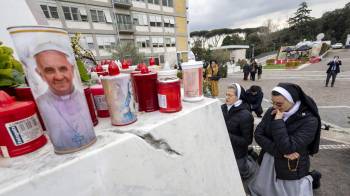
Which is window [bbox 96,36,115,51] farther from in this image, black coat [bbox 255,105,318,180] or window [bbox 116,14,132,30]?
black coat [bbox 255,105,318,180]

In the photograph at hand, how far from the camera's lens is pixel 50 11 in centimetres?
1427

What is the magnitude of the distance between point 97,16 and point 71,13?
235 cm

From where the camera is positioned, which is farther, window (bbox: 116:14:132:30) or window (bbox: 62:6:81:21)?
window (bbox: 116:14:132:30)

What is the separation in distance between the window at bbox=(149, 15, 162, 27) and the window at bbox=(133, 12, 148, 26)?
2.21 feet

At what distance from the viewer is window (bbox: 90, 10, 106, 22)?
16.6m

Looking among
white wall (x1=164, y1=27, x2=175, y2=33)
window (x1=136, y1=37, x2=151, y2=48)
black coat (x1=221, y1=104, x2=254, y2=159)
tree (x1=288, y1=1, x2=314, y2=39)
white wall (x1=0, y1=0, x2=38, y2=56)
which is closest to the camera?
white wall (x1=0, y1=0, x2=38, y2=56)

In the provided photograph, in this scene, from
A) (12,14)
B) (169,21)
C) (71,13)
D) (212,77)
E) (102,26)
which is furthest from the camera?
(169,21)

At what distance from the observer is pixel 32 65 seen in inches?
23.9

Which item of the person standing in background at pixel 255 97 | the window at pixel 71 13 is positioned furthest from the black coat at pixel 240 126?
the window at pixel 71 13

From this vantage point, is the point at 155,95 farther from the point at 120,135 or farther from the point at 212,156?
the point at 212,156

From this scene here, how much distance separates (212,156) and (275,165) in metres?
1.08

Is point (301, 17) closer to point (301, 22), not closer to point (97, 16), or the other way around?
point (301, 22)

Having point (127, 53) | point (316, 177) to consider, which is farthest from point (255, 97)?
point (127, 53)

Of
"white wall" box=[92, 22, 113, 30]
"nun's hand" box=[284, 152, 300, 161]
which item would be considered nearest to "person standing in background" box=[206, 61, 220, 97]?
"nun's hand" box=[284, 152, 300, 161]
